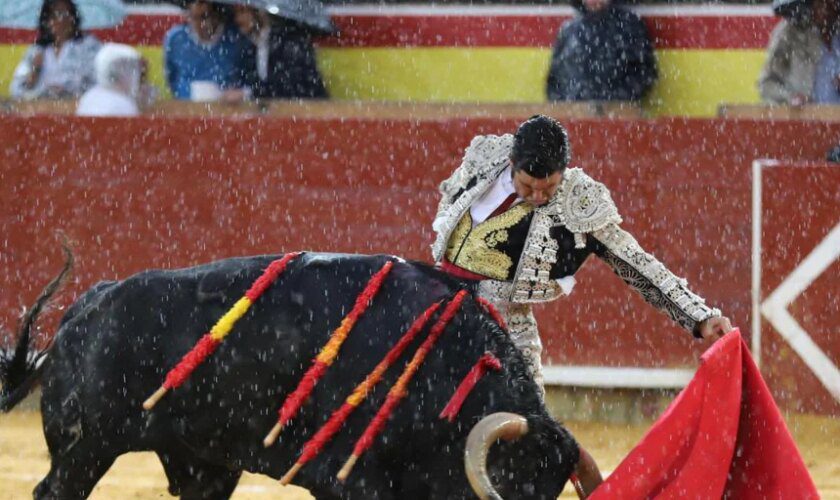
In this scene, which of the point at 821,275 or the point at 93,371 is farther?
the point at 821,275

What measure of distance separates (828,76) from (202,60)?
268cm

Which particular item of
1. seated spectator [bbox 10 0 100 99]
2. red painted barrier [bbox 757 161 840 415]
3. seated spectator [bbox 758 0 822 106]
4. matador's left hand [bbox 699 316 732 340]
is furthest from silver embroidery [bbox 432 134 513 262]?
seated spectator [bbox 10 0 100 99]

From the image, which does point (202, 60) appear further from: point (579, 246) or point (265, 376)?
point (579, 246)

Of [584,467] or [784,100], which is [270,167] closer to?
[784,100]

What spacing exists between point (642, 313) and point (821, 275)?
0.72 meters

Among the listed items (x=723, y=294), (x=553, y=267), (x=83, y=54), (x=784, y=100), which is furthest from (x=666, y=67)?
(x=553, y=267)

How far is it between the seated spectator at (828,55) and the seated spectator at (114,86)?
2.88m

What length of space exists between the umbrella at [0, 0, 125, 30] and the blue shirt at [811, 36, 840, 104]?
3.13 m

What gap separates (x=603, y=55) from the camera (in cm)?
678

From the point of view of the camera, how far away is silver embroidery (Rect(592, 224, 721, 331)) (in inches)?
153

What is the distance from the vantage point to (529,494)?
144 inches

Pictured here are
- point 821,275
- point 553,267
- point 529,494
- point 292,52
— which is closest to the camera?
point 529,494

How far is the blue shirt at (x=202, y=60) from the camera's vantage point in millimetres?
A: 7121

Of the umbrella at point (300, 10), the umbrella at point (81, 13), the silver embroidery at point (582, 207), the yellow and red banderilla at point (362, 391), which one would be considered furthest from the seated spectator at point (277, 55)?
the yellow and red banderilla at point (362, 391)
